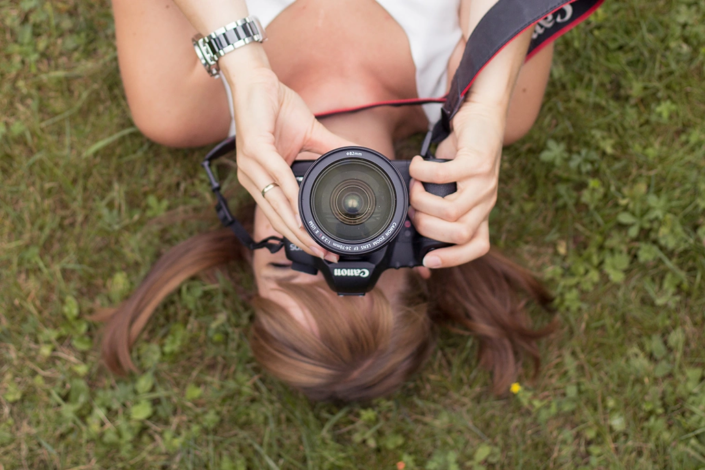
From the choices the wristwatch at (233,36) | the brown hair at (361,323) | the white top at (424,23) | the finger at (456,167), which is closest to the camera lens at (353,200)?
the finger at (456,167)

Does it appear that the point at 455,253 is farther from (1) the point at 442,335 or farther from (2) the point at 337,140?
(1) the point at 442,335

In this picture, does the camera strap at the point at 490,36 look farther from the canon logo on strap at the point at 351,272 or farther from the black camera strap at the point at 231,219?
the black camera strap at the point at 231,219

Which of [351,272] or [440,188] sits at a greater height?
[440,188]

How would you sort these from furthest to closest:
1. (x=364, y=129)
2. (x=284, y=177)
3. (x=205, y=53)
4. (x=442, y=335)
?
(x=442, y=335), (x=364, y=129), (x=205, y=53), (x=284, y=177)

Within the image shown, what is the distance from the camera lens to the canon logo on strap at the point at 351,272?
1.35 meters

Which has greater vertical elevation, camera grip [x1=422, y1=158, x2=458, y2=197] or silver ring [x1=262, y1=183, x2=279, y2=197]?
silver ring [x1=262, y1=183, x2=279, y2=197]

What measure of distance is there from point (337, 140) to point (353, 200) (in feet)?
0.73

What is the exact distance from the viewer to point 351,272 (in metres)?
1.36

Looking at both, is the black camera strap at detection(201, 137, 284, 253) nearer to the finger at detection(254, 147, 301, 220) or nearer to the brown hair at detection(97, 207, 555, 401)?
the brown hair at detection(97, 207, 555, 401)

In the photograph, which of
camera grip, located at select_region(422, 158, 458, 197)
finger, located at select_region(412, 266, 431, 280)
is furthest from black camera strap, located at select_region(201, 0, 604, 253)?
finger, located at select_region(412, 266, 431, 280)

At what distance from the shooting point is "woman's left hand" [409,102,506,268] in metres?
1.32

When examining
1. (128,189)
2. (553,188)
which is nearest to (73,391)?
(128,189)

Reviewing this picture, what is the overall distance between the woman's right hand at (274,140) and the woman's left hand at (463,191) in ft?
0.79

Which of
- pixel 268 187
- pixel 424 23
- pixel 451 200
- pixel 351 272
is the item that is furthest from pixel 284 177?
pixel 424 23
